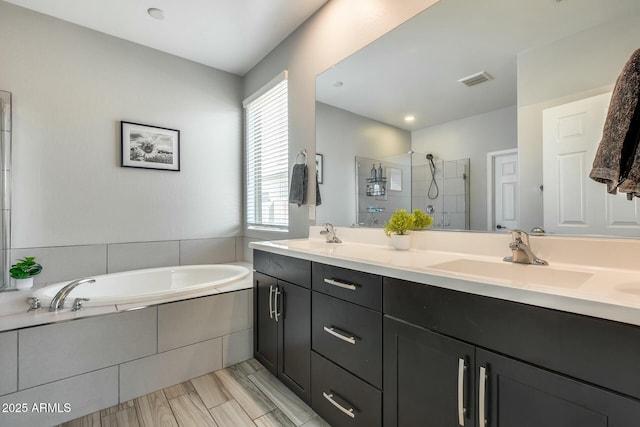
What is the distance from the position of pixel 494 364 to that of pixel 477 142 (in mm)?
987

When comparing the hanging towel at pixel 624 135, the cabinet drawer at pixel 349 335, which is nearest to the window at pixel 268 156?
the cabinet drawer at pixel 349 335

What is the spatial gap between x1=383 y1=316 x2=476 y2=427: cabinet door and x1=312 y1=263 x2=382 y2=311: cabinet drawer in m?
0.10

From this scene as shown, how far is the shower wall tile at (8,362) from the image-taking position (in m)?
1.38

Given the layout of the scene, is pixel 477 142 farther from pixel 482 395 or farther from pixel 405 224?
→ pixel 482 395

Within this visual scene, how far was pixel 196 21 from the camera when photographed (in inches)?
90.1

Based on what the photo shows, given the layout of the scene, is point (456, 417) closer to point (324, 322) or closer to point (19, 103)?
point (324, 322)

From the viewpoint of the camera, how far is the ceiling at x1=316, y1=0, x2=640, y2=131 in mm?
1124

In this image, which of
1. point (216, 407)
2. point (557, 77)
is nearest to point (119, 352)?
point (216, 407)

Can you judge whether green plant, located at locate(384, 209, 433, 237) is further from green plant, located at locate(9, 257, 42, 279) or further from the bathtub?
green plant, located at locate(9, 257, 42, 279)

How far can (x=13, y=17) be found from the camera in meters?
2.10

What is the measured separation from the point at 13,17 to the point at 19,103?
62 cm

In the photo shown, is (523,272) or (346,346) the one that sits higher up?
(523,272)

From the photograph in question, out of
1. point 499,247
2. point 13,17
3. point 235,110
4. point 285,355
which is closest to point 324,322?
point 285,355

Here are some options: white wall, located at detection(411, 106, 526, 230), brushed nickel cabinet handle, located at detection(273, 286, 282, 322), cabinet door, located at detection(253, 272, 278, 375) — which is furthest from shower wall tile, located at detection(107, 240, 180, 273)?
white wall, located at detection(411, 106, 526, 230)
